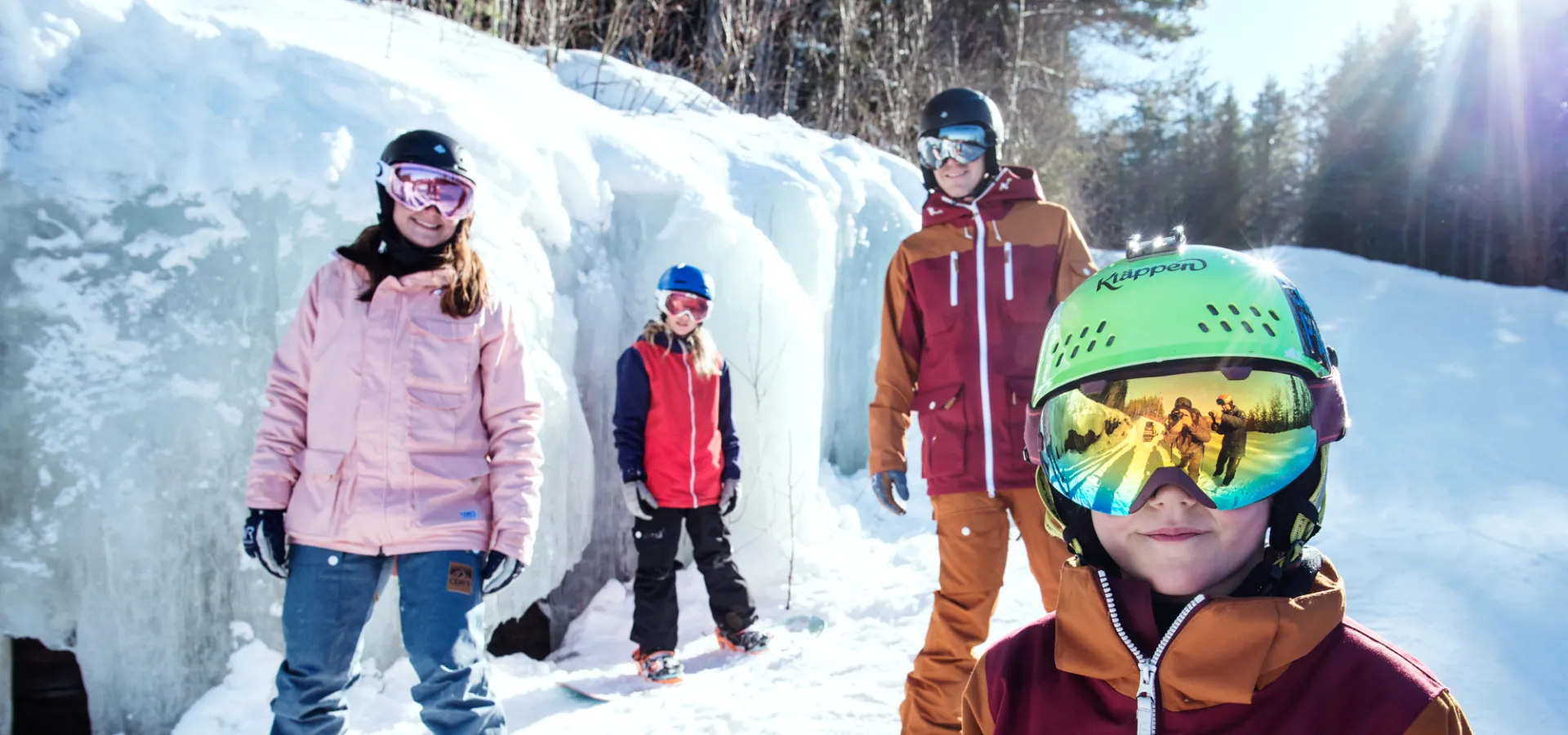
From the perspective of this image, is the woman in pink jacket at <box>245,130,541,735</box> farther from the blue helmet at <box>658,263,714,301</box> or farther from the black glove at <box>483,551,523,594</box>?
the blue helmet at <box>658,263,714,301</box>

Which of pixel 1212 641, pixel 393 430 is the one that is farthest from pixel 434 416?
pixel 1212 641

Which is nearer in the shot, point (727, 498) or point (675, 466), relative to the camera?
point (675, 466)

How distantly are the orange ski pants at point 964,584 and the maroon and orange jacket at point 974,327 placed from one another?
6 cm

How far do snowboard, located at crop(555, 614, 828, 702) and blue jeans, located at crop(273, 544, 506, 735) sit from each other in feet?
3.80

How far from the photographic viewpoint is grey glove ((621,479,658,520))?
3414 millimetres

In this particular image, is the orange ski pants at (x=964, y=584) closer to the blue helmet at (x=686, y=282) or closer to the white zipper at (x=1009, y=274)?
the white zipper at (x=1009, y=274)

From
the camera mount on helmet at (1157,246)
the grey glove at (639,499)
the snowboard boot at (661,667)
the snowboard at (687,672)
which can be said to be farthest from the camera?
the grey glove at (639,499)

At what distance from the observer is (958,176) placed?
2504 millimetres

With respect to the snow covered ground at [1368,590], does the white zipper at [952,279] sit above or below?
above

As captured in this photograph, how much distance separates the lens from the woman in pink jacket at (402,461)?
1986 mm

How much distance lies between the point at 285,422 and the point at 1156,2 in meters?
17.4

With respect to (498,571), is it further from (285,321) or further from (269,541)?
(285,321)

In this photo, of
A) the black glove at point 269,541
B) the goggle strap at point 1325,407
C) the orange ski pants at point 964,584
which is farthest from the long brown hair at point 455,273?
the goggle strap at point 1325,407

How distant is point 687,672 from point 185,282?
2118mm
